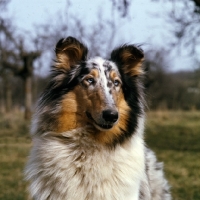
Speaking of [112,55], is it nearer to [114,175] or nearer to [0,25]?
[114,175]

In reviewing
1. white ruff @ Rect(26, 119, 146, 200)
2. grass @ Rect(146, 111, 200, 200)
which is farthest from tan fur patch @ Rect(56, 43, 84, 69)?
grass @ Rect(146, 111, 200, 200)

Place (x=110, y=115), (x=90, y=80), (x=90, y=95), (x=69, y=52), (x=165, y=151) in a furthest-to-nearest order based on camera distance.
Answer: (x=165, y=151) < (x=69, y=52) < (x=90, y=80) < (x=90, y=95) < (x=110, y=115)

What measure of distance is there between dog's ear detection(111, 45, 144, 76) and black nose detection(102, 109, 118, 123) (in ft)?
2.84

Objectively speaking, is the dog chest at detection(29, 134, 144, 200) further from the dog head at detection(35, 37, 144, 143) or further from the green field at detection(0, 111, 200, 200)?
the green field at detection(0, 111, 200, 200)

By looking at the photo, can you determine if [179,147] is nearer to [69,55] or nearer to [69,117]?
[69,55]

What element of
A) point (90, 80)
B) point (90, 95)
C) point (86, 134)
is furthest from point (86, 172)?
point (90, 80)

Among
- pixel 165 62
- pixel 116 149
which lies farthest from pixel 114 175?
pixel 165 62

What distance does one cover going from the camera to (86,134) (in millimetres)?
4816

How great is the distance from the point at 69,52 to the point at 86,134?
1.03m

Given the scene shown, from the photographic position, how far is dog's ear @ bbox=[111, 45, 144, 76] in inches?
207

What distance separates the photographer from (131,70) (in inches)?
211

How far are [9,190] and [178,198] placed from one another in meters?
3.43

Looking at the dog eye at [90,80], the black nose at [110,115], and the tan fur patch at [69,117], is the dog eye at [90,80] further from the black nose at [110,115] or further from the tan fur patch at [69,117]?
the black nose at [110,115]

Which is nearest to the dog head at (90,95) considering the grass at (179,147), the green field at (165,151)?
the green field at (165,151)
